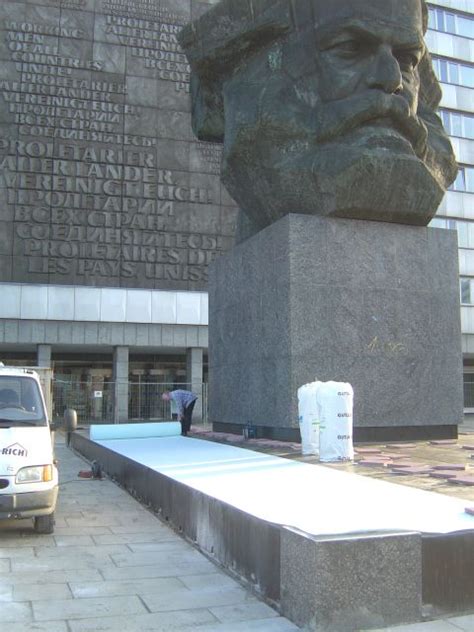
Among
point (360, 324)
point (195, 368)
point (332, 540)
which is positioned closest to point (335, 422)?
point (360, 324)

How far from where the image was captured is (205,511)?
6.73m

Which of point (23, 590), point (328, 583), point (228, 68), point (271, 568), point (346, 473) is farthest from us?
point (228, 68)

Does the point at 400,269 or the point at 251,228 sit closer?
the point at 400,269

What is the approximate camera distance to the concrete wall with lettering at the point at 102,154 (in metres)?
32.4

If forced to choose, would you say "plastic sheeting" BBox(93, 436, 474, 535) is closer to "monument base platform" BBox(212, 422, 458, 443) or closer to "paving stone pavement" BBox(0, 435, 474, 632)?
"paving stone pavement" BBox(0, 435, 474, 632)

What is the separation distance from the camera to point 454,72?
141 ft

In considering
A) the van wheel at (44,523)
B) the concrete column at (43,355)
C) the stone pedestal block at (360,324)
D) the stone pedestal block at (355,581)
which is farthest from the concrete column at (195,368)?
the stone pedestal block at (355,581)

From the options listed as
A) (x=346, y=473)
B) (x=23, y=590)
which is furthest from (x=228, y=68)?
(x=23, y=590)

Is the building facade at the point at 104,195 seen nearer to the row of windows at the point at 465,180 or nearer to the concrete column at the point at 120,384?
the concrete column at the point at 120,384

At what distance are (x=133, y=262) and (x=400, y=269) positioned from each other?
74.1 ft

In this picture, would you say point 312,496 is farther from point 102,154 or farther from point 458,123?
point 458,123

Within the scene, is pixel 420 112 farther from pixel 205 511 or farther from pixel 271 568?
pixel 271 568

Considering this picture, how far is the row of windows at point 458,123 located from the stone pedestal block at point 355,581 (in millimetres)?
41727

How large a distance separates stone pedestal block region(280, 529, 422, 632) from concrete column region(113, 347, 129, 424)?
93.0ft
